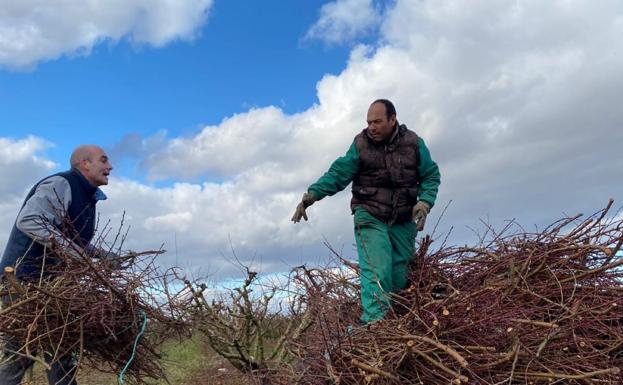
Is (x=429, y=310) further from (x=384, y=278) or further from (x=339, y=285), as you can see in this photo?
(x=339, y=285)

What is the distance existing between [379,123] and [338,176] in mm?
398

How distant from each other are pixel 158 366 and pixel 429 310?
193 centimetres

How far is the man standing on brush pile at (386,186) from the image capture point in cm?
353

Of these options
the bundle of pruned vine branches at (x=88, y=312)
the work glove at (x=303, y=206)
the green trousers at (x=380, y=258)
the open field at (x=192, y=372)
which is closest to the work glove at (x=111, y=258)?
the bundle of pruned vine branches at (x=88, y=312)

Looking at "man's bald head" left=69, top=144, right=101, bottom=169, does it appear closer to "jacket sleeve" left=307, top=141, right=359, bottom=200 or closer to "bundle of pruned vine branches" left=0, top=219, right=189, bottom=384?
"bundle of pruned vine branches" left=0, top=219, right=189, bottom=384

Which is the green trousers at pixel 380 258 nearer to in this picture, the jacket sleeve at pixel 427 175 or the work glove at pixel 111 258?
the jacket sleeve at pixel 427 175

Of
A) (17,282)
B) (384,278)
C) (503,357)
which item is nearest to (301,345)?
(384,278)

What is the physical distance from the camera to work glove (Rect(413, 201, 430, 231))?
3438mm

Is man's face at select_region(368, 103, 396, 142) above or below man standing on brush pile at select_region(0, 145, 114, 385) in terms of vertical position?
above

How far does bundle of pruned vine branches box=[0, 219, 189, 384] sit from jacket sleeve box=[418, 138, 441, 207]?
1665mm

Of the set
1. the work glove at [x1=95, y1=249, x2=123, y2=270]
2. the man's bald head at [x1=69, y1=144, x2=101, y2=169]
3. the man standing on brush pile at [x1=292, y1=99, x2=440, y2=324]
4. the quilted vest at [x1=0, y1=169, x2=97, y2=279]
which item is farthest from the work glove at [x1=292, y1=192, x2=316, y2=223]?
the man's bald head at [x1=69, y1=144, x2=101, y2=169]

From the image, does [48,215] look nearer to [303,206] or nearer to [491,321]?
[303,206]

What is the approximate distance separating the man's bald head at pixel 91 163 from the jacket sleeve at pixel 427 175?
6.74 feet

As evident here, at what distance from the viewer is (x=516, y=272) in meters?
3.30
